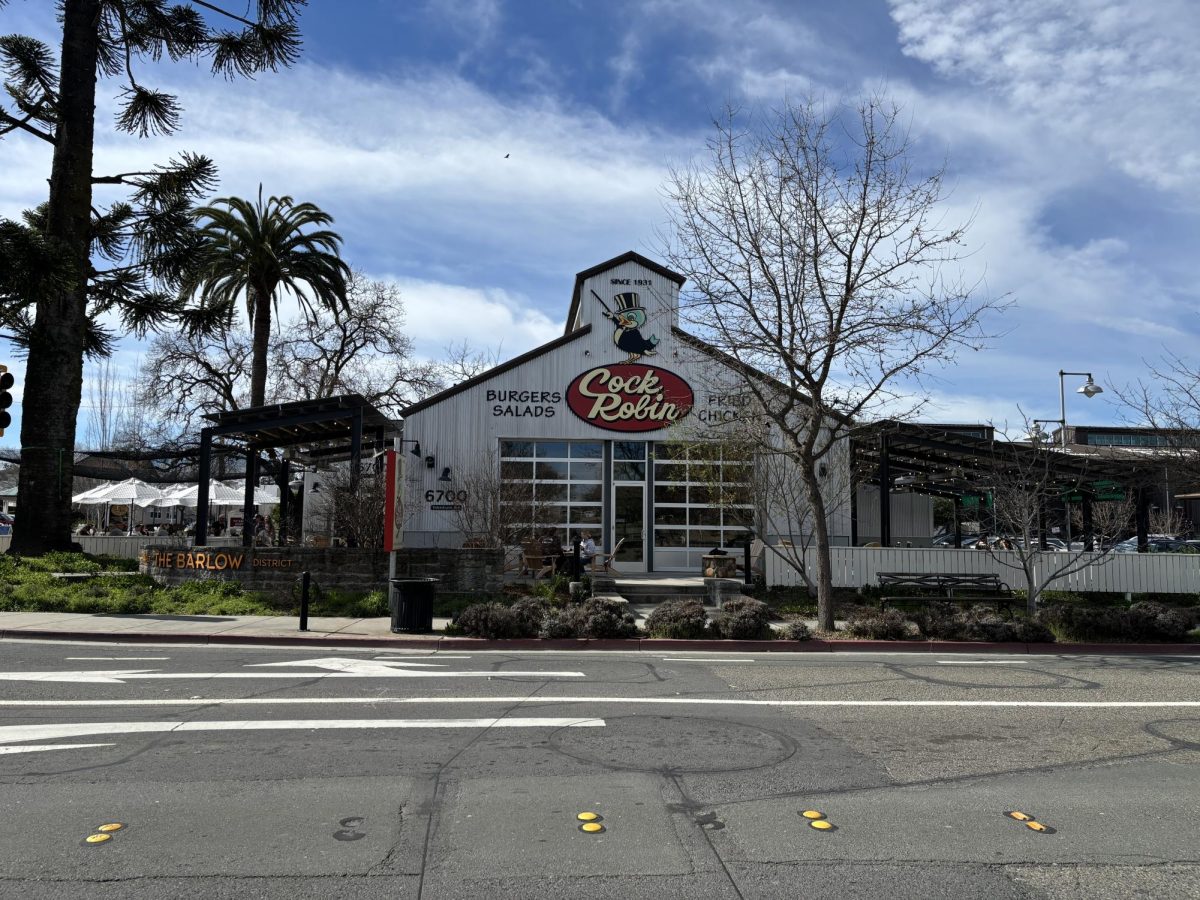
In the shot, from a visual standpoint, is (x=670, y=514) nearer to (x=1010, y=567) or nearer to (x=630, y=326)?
(x=630, y=326)

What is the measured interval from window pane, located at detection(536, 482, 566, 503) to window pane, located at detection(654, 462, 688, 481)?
2618mm

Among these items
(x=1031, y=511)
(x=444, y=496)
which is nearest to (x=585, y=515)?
(x=444, y=496)

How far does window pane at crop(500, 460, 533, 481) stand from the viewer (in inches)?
965

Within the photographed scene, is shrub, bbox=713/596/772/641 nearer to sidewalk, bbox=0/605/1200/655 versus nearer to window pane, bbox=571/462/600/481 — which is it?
sidewalk, bbox=0/605/1200/655

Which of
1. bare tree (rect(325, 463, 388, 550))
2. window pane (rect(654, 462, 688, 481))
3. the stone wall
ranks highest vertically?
window pane (rect(654, 462, 688, 481))

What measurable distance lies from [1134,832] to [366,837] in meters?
4.38

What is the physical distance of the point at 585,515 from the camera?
25.0 metres

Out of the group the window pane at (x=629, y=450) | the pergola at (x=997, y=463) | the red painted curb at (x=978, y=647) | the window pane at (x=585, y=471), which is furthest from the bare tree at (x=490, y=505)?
the red painted curb at (x=978, y=647)

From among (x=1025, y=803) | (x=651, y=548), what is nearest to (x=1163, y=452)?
(x=651, y=548)

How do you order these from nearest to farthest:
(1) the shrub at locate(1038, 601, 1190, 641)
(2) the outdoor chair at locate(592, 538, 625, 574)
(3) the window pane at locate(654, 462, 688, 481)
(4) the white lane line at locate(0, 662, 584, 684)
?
(4) the white lane line at locate(0, 662, 584, 684), (1) the shrub at locate(1038, 601, 1190, 641), (2) the outdoor chair at locate(592, 538, 625, 574), (3) the window pane at locate(654, 462, 688, 481)

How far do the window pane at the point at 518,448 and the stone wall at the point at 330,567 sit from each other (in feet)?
23.7

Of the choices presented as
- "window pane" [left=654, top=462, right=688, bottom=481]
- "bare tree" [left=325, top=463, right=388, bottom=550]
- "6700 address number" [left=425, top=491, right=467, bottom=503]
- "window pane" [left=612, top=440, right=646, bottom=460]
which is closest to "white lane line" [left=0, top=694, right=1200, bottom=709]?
"bare tree" [left=325, top=463, right=388, bottom=550]

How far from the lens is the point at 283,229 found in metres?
29.6

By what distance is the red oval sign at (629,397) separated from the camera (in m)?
24.8
